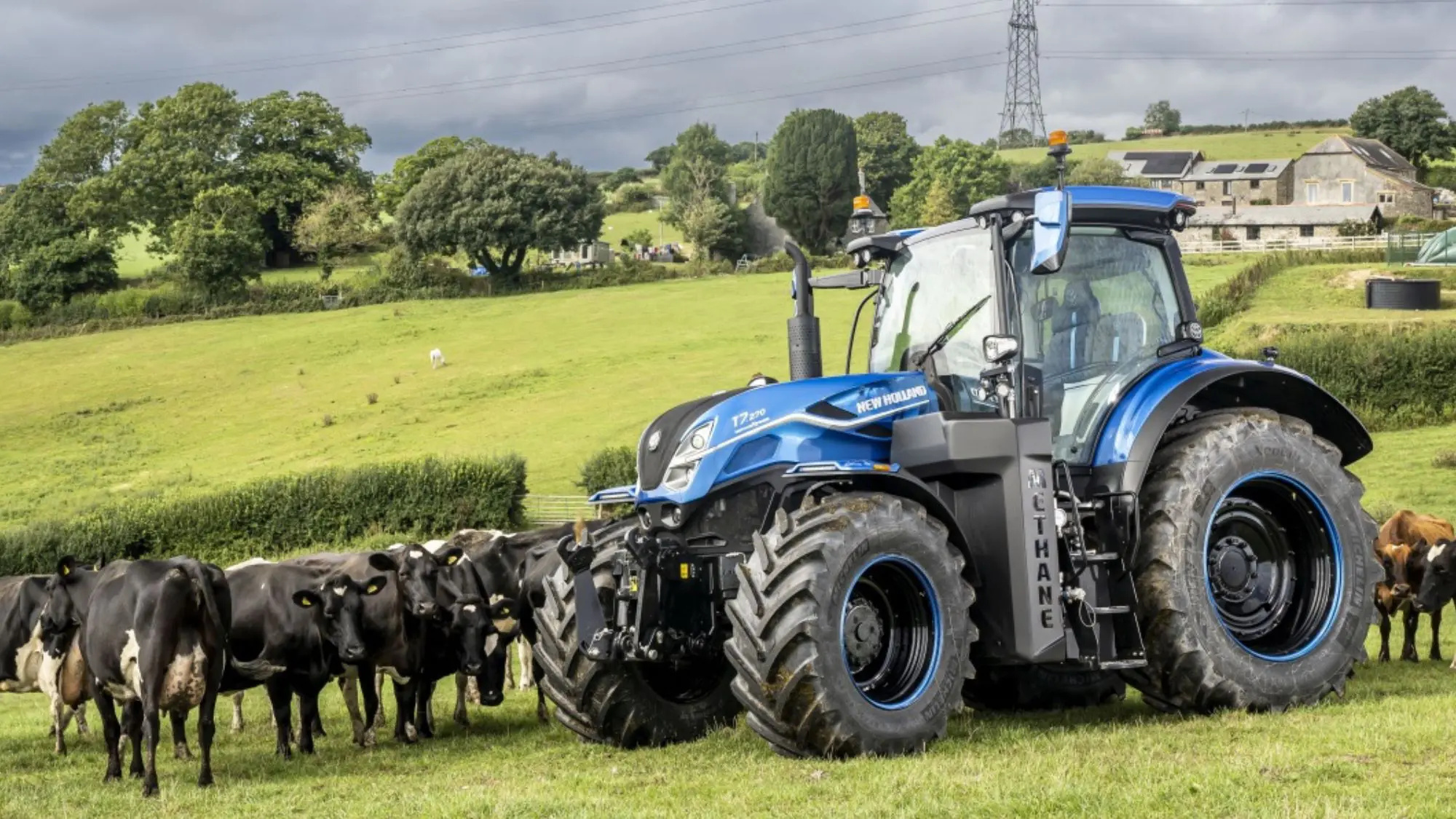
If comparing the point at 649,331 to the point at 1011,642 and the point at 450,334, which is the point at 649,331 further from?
the point at 1011,642

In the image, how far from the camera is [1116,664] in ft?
31.7

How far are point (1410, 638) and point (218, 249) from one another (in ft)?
238

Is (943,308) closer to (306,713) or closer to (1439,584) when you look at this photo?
(306,713)

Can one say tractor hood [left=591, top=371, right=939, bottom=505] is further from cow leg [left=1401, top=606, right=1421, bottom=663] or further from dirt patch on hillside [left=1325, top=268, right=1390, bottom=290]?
dirt patch on hillside [left=1325, top=268, right=1390, bottom=290]

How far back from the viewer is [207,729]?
35.6 ft

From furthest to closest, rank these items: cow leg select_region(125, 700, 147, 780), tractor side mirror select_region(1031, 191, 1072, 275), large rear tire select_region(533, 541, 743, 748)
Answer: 1. cow leg select_region(125, 700, 147, 780)
2. large rear tire select_region(533, 541, 743, 748)
3. tractor side mirror select_region(1031, 191, 1072, 275)

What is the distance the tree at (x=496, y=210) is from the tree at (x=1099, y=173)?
3356cm

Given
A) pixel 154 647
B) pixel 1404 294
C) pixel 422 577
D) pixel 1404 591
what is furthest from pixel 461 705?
pixel 1404 294

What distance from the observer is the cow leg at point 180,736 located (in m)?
11.6

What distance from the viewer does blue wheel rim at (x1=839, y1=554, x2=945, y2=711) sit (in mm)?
9141

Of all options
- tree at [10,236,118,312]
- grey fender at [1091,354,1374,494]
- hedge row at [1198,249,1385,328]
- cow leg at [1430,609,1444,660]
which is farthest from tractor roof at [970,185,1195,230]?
tree at [10,236,118,312]

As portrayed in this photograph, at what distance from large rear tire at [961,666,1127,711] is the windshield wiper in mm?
2348

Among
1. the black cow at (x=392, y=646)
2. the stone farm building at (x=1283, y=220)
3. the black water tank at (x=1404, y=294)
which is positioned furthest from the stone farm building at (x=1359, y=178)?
the black cow at (x=392, y=646)

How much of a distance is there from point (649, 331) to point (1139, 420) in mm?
53714
